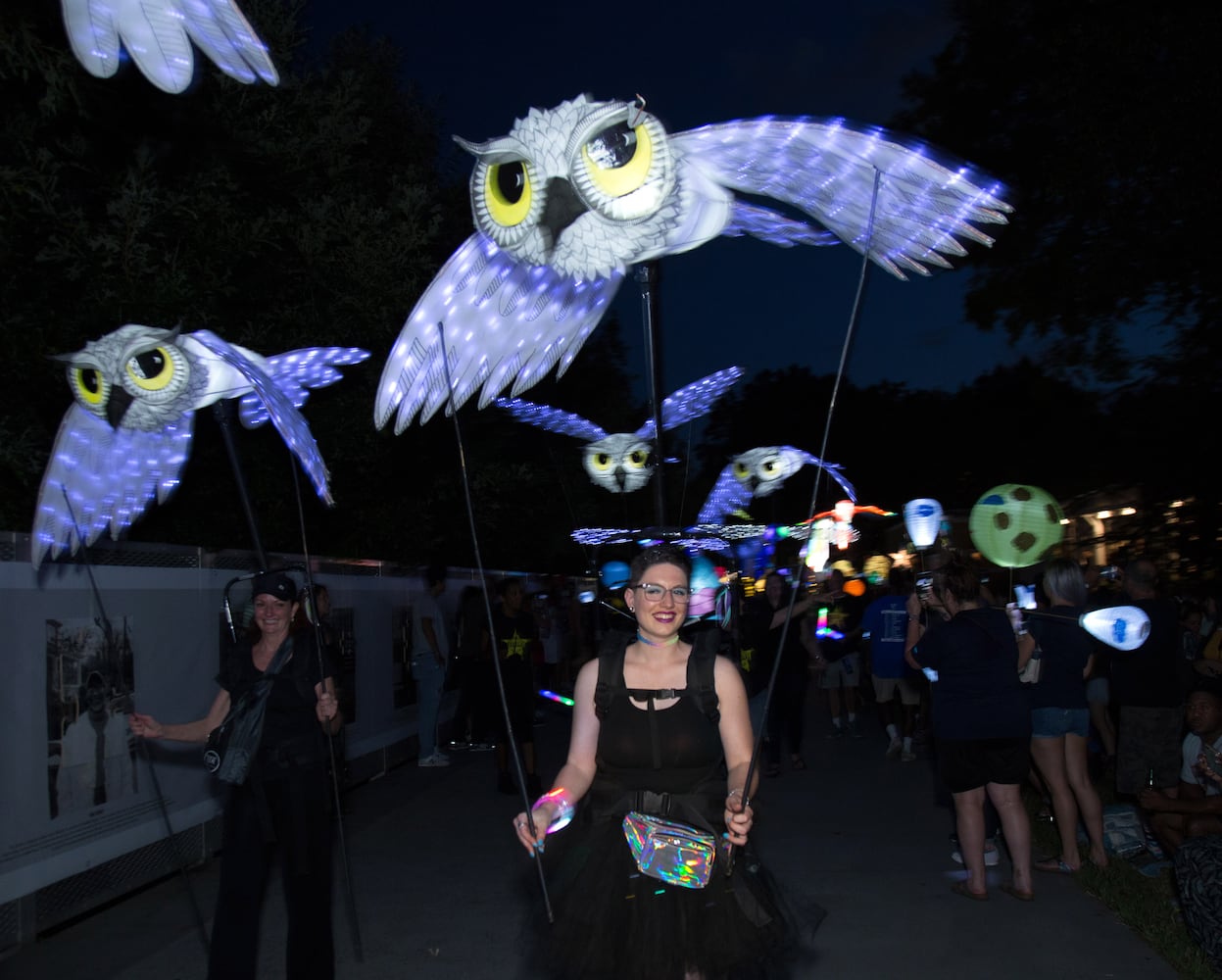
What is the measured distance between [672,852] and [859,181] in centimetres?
221

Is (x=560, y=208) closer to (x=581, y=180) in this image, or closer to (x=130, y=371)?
(x=581, y=180)

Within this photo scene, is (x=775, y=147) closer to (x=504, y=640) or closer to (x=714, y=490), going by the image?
(x=504, y=640)

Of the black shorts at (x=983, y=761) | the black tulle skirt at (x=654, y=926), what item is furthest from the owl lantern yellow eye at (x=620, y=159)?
the black shorts at (x=983, y=761)

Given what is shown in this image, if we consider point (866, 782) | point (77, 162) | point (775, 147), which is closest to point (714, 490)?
point (866, 782)

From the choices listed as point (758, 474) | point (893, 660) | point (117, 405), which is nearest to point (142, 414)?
point (117, 405)

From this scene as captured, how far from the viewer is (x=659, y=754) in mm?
3645

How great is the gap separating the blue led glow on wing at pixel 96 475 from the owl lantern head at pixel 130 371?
23 cm

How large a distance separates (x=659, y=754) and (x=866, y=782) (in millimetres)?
7381

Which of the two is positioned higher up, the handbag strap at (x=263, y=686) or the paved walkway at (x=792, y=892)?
the handbag strap at (x=263, y=686)

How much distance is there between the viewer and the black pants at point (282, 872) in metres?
4.45

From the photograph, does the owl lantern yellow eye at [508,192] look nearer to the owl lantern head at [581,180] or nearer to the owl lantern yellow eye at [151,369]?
the owl lantern head at [581,180]

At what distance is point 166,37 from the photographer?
13.2ft

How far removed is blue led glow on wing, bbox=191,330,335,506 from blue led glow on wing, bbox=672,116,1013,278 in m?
2.35

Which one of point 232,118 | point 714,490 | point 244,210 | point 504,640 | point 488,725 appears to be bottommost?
point 488,725
